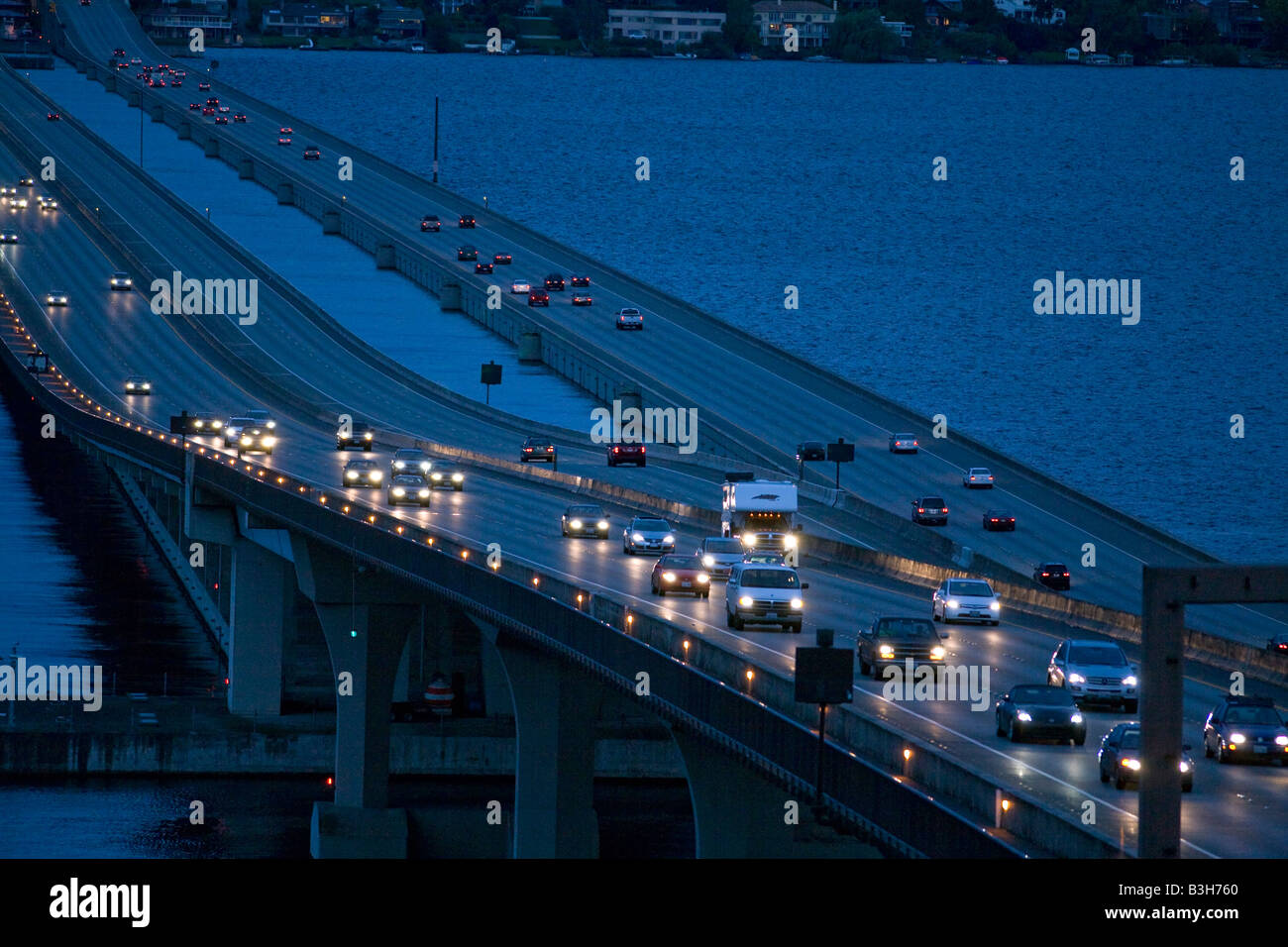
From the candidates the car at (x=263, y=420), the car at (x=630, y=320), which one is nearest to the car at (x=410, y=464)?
the car at (x=263, y=420)

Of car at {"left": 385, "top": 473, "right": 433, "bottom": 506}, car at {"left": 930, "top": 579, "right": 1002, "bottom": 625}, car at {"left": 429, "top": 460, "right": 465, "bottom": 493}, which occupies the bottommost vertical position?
car at {"left": 429, "top": 460, "right": 465, "bottom": 493}

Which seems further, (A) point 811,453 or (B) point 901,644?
(A) point 811,453

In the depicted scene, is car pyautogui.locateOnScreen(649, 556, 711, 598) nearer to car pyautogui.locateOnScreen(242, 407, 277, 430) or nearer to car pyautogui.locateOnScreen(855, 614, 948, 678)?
car pyautogui.locateOnScreen(855, 614, 948, 678)

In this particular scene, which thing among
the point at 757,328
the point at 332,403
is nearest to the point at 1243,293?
the point at 757,328

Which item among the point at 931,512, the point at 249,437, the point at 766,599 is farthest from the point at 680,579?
the point at 249,437

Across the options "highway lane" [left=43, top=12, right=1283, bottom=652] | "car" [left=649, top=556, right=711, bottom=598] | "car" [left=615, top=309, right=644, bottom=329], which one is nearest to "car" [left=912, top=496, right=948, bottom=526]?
"highway lane" [left=43, top=12, right=1283, bottom=652]

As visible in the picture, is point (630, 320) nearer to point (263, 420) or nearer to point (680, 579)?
point (263, 420)
